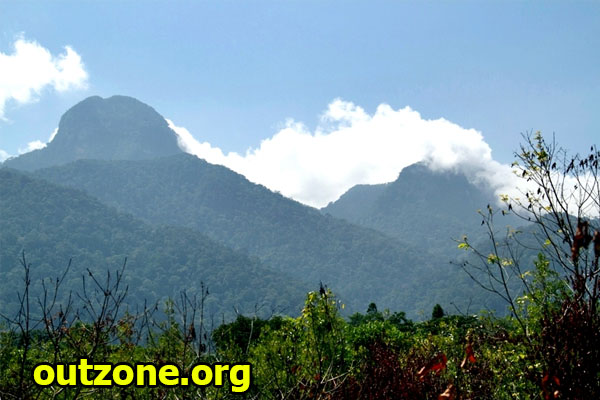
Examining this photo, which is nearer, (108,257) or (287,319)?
(287,319)

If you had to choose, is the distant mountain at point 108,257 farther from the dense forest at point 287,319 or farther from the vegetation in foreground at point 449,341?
the vegetation in foreground at point 449,341

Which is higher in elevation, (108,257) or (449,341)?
(108,257)

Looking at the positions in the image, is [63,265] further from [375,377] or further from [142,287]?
[375,377]

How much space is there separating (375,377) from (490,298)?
19007 centimetres

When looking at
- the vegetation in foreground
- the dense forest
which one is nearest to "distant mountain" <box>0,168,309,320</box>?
the dense forest

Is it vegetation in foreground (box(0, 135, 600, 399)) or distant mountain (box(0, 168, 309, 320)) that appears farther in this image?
distant mountain (box(0, 168, 309, 320))

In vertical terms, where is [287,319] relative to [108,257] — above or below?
below

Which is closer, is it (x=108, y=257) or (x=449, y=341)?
(x=449, y=341)

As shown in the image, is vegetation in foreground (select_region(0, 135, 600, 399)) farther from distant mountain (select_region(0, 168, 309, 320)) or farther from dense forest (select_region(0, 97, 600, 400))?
distant mountain (select_region(0, 168, 309, 320))

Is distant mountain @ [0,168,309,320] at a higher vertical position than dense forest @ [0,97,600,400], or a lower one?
higher

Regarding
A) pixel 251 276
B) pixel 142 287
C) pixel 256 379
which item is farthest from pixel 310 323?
pixel 251 276

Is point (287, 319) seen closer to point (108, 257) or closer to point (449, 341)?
point (449, 341)

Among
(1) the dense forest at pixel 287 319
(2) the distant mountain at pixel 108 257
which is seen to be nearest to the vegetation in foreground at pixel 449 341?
(1) the dense forest at pixel 287 319

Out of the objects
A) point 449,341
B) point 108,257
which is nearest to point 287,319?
point 449,341
